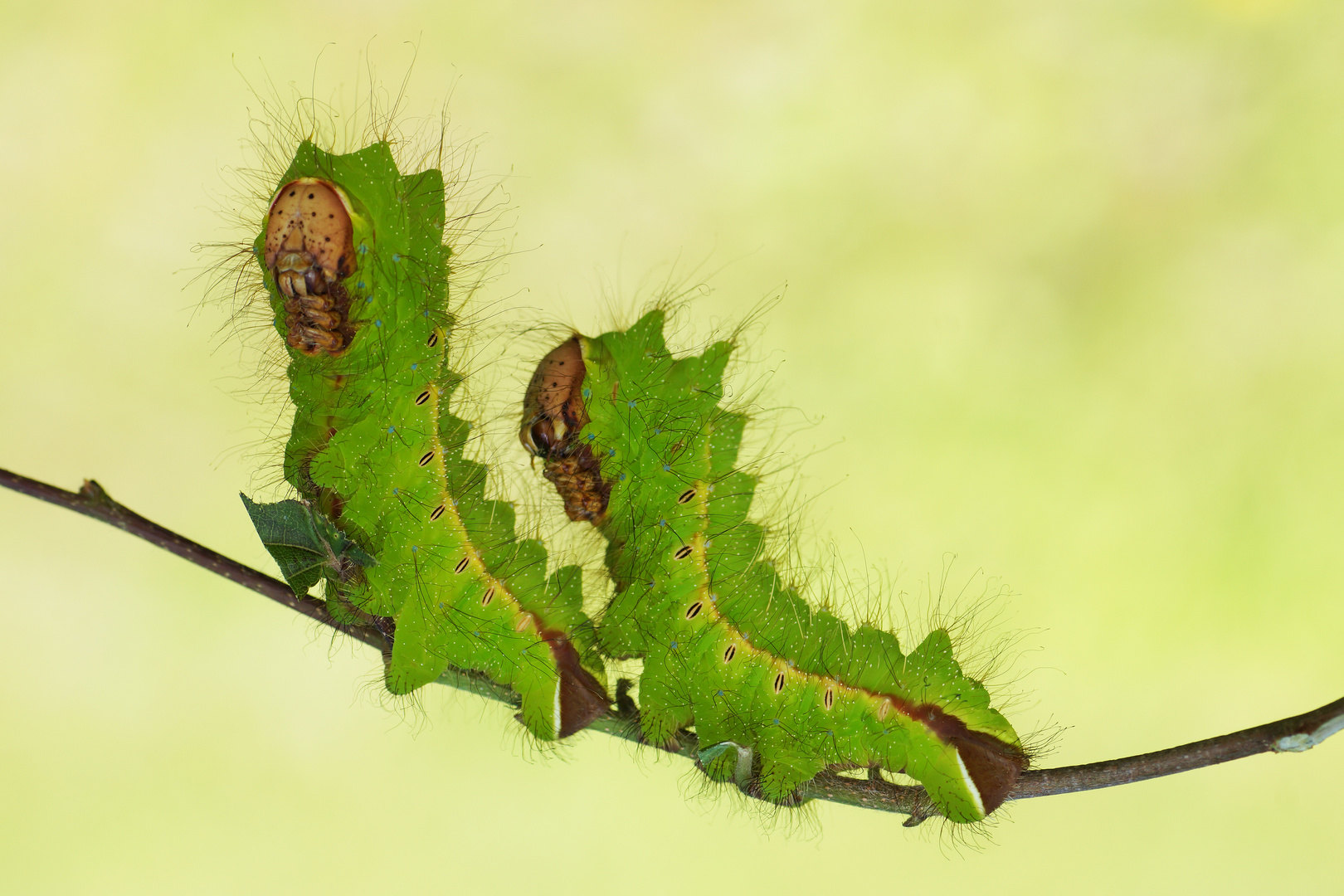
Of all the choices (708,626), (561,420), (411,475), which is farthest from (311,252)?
(708,626)

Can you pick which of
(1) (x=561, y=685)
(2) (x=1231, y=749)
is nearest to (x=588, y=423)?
(1) (x=561, y=685)

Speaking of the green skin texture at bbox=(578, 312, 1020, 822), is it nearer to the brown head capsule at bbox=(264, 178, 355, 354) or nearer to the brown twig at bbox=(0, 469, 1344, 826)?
the brown twig at bbox=(0, 469, 1344, 826)

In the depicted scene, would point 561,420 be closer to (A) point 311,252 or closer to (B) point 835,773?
(A) point 311,252

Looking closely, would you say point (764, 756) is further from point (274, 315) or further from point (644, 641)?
point (274, 315)

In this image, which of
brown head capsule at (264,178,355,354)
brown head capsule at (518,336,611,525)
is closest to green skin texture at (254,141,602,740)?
brown head capsule at (264,178,355,354)

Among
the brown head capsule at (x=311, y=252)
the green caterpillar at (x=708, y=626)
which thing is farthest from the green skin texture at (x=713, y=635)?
the brown head capsule at (x=311, y=252)

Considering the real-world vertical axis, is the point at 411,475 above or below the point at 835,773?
above
